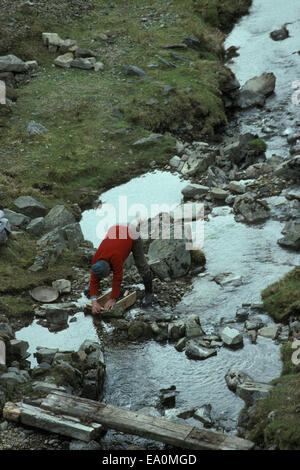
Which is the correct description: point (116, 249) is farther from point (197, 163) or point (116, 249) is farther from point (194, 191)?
point (197, 163)

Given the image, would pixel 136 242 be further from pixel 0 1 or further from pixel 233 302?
pixel 0 1

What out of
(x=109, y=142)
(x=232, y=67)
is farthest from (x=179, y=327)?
(x=232, y=67)

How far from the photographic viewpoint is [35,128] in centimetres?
2108

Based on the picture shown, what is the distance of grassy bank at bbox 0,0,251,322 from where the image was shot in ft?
61.2

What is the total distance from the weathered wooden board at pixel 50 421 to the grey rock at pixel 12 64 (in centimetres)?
1622

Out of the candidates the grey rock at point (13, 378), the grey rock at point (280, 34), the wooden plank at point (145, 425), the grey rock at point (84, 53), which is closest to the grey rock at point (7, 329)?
the grey rock at point (13, 378)

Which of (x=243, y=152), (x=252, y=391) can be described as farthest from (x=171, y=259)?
(x=243, y=152)

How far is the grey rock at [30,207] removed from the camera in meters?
17.1

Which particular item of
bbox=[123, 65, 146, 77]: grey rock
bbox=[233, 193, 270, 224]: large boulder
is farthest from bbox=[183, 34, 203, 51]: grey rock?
bbox=[233, 193, 270, 224]: large boulder

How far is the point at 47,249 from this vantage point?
51.6 feet

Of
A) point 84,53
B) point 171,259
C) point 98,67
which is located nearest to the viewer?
point 171,259

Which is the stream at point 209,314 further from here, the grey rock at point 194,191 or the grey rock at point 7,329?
the grey rock at point 7,329

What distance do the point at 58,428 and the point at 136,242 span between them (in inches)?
177

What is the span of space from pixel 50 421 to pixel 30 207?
26.7ft
